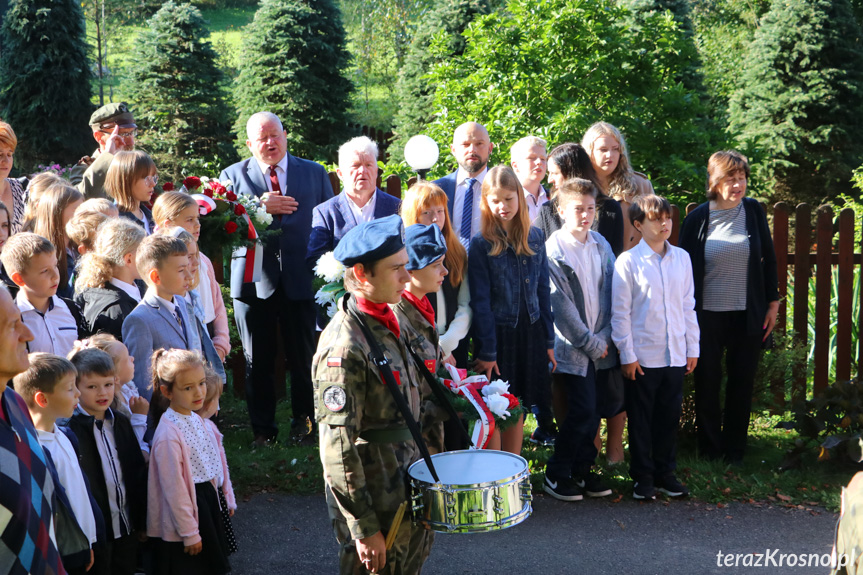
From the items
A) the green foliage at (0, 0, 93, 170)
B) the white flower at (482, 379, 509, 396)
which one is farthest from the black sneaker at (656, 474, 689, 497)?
the green foliage at (0, 0, 93, 170)

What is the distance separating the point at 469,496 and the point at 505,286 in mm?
2652

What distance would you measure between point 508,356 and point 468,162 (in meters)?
1.64

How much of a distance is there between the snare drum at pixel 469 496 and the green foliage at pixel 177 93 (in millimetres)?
15172

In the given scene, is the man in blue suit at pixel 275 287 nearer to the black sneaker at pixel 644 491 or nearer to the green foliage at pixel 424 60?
the black sneaker at pixel 644 491

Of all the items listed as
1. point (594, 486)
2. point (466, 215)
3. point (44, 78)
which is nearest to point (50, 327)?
point (466, 215)

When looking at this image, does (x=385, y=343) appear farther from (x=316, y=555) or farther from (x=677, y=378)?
(x=677, y=378)

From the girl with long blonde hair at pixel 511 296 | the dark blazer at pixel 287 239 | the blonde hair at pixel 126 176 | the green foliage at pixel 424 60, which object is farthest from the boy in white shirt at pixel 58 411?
the green foliage at pixel 424 60

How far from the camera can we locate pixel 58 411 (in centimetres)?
331

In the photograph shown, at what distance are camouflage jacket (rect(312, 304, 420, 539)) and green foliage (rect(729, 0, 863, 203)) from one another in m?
16.3

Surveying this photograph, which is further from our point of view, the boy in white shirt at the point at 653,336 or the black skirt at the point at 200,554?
the boy in white shirt at the point at 653,336

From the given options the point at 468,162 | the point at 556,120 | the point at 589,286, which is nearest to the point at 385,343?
the point at 589,286

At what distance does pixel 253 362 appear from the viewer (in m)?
6.54

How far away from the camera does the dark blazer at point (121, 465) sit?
3.69m

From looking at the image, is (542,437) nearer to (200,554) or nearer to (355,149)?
(355,149)
